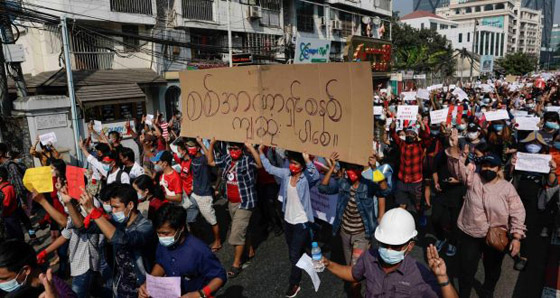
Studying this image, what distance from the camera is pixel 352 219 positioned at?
3918mm

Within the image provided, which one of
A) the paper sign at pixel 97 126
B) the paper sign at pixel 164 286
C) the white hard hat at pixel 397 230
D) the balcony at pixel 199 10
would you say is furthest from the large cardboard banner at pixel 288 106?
the balcony at pixel 199 10

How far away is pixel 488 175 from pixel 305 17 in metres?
21.9

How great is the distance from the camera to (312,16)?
24312 mm

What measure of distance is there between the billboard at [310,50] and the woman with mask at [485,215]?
644 centimetres

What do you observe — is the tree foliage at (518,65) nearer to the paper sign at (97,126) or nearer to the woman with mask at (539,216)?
the woman with mask at (539,216)

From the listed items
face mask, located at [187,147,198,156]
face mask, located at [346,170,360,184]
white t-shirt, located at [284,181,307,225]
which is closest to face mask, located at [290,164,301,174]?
white t-shirt, located at [284,181,307,225]

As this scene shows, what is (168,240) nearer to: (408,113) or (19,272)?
(19,272)

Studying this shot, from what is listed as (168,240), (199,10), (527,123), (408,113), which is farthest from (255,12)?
(168,240)

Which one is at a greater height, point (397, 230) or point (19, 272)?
point (397, 230)

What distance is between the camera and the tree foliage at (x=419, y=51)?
35281mm

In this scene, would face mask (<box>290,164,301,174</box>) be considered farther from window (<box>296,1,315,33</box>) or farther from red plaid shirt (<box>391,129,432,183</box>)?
window (<box>296,1,315,33</box>)

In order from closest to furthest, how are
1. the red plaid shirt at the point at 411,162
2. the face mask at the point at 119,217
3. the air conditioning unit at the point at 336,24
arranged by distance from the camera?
the face mask at the point at 119,217 < the red plaid shirt at the point at 411,162 < the air conditioning unit at the point at 336,24

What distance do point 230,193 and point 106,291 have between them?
1.79m

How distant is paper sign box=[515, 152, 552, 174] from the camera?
432 cm
